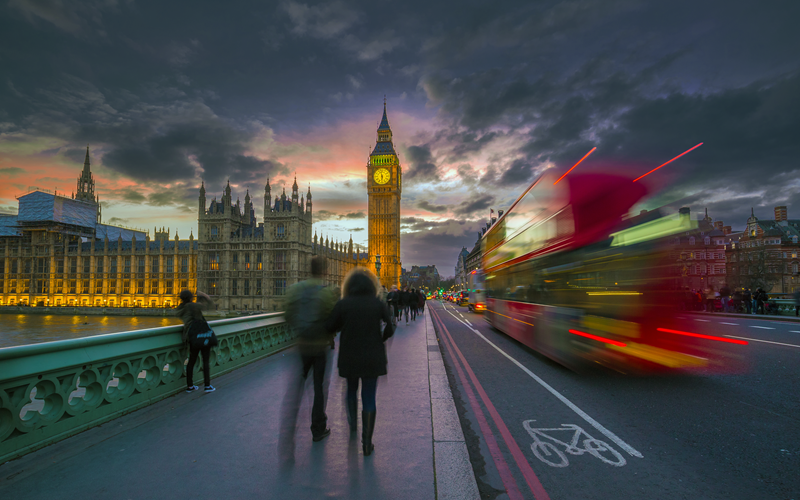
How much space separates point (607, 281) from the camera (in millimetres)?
7680

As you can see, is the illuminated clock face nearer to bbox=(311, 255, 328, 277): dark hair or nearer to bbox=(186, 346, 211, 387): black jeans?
bbox=(186, 346, 211, 387): black jeans

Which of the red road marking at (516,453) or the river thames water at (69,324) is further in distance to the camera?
the river thames water at (69,324)

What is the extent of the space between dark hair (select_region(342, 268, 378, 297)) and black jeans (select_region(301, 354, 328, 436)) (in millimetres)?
906

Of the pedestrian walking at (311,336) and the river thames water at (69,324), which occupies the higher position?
the pedestrian walking at (311,336)

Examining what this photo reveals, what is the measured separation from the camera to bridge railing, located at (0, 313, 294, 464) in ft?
13.4

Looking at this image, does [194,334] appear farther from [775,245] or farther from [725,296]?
[775,245]

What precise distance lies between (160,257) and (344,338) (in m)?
89.5

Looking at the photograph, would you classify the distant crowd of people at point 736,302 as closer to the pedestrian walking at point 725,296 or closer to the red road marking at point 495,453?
the pedestrian walking at point 725,296

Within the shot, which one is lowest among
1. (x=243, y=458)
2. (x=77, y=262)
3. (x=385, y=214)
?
(x=243, y=458)

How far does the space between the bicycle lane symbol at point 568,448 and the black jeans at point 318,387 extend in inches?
105

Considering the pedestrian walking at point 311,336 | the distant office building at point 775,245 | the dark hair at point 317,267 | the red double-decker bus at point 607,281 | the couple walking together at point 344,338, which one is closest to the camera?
the couple walking together at point 344,338

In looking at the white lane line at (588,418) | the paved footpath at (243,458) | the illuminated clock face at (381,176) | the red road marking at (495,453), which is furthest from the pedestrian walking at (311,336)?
the illuminated clock face at (381,176)

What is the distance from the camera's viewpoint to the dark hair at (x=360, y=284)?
432 centimetres

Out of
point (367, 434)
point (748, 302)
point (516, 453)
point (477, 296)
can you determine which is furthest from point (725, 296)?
point (367, 434)
